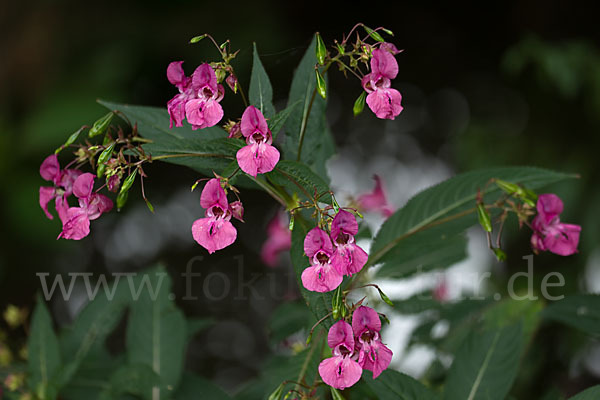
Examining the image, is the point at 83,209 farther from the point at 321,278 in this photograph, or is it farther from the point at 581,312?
the point at 581,312

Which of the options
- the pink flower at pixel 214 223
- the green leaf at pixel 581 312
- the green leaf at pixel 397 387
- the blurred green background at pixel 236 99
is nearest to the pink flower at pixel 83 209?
the pink flower at pixel 214 223

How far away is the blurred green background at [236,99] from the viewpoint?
6.17ft

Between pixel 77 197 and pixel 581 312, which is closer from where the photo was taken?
pixel 77 197

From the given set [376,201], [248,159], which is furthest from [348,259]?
[376,201]

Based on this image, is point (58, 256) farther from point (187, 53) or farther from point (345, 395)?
point (345, 395)

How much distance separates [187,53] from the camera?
2.19 meters

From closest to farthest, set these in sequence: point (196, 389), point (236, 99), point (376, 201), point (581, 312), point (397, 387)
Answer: point (397, 387)
point (196, 389)
point (581, 312)
point (376, 201)
point (236, 99)

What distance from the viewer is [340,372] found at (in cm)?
51

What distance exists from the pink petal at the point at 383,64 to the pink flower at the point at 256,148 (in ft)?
0.38

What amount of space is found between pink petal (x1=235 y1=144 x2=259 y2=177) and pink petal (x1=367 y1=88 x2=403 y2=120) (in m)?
0.12

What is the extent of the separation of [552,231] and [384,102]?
233 mm

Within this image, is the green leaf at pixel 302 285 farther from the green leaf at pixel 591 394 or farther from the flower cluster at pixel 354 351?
the green leaf at pixel 591 394

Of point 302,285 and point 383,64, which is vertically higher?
point 383,64

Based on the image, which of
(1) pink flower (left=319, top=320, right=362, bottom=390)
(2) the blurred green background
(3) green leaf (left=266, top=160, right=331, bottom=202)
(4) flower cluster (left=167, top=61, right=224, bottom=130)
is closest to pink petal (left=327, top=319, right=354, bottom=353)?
(1) pink flower (left=319, top=320, right=362, bottom=390)
